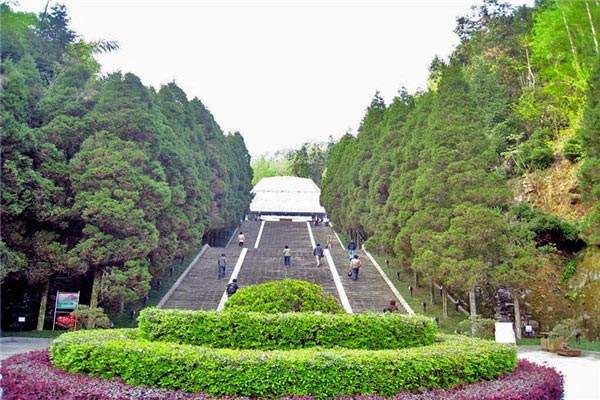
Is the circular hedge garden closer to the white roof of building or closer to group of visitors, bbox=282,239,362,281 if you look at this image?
group of visitors, bbox=282,239,362,281

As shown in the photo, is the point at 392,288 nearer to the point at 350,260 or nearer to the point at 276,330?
the point at 350,260

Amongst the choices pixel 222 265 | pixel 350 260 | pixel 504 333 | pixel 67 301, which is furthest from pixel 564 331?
pixel 67 301

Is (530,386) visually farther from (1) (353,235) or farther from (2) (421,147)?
(1) (353,235)

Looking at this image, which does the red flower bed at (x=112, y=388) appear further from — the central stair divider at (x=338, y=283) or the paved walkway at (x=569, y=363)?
the central stair divider at (x=338, y=283)

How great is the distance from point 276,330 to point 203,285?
47.9 feet

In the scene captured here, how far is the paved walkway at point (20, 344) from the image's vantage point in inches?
502

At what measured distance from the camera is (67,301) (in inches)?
595

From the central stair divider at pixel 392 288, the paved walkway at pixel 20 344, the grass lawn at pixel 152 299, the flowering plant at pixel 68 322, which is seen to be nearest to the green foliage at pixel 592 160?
the central stair divider at pixel 392 288

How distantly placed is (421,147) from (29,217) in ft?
42.9

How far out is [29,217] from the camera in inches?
582

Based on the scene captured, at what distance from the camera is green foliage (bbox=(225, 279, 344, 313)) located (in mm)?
7113

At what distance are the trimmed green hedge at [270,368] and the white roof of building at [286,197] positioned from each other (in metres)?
48.5

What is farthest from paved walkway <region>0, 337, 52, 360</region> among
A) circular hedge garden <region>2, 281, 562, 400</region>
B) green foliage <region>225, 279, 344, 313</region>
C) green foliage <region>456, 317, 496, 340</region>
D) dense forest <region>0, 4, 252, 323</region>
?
green foliage <region>456, 317, 496, 340</region>

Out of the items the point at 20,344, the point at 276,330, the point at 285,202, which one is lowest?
the point at 20,344
